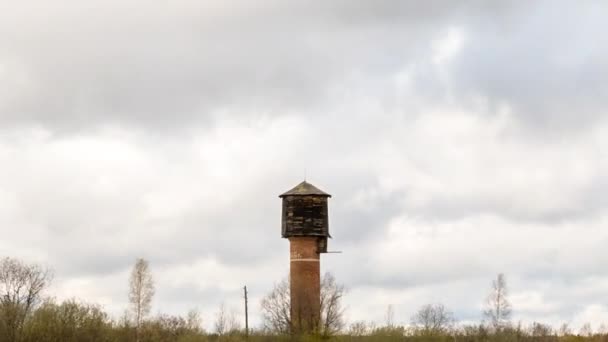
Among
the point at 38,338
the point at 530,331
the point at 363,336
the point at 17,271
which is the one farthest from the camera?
the point at 530,331

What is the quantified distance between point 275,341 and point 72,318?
8.61m

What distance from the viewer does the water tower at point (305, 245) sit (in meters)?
53.4

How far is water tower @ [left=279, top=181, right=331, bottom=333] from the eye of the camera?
53.4 metres

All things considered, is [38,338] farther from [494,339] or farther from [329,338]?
[494,339]

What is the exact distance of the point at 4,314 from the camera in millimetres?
47781

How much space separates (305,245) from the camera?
5412 centimetres

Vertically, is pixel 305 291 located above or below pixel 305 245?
below

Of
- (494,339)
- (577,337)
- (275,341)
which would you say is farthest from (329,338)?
(577,337)

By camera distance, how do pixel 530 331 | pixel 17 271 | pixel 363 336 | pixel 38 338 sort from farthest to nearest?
1. pixel 530 331
2. pixel 363 336
3. pixel 17 271
4. pixel 38 338

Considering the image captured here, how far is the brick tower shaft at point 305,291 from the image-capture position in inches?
2098

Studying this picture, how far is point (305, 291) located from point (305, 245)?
2.01 metres

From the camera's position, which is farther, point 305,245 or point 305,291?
point 305,245

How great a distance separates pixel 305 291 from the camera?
53.2 metres

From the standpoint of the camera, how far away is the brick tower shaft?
175 feet
